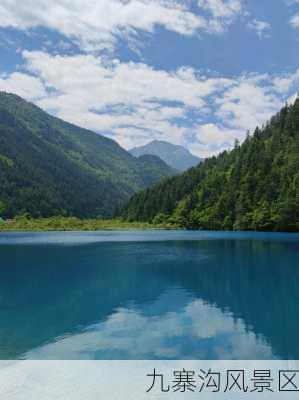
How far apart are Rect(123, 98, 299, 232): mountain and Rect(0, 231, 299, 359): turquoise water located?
3754 inches

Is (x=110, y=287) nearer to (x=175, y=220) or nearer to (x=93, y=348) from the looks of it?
(x=93, y=348)

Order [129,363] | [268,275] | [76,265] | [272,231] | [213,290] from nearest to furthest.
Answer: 1. [129,363]
2. [213,290]
3. [268,275]
4. [76,265]
5. [272,231]

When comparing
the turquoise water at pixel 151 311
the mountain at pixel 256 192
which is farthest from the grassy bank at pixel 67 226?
the turquoise water at pixel 151 311

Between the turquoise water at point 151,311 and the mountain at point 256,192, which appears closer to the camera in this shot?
the turquoise water at point 151,311

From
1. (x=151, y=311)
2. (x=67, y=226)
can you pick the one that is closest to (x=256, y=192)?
(x=67, y=226)

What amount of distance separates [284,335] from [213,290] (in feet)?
43.9

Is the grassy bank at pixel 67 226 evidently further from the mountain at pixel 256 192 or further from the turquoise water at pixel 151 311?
the turquoise water at pixel 151 311

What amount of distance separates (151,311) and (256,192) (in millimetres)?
138407

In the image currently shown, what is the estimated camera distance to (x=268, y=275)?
41.8 metres

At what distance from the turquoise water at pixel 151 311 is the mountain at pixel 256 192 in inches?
3754

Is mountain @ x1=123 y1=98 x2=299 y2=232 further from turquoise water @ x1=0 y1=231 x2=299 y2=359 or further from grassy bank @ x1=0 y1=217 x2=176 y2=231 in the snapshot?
turquoise water @ x1=0 y1=231 x2=299 y2=359

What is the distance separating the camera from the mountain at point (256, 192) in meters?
142

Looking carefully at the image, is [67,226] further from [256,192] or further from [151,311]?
[151,311]

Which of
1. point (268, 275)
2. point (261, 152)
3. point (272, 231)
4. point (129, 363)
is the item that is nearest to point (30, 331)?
point (129, 363)
